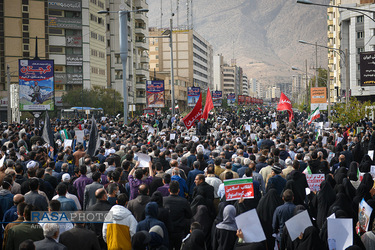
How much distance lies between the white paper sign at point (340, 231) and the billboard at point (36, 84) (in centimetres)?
2538

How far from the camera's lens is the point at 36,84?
102ft

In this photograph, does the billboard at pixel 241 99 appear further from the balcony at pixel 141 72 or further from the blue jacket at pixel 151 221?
the blue jacket at pixel 151 221

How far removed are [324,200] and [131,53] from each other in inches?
3359

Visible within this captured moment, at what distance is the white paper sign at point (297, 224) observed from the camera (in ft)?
24.9

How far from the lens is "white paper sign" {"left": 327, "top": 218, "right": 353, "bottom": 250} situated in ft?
24.2

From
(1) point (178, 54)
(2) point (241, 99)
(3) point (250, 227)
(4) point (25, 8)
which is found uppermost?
(1) point (178, 54)

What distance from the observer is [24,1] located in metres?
80.2

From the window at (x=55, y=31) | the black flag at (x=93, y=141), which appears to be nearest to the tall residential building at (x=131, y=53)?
the window at (x=55, y=31)

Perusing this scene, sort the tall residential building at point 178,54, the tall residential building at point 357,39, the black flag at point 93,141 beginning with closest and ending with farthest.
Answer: the black flag at point 93,141 → the tall residential building at point 357,39 → the tall residential building at point 178,54

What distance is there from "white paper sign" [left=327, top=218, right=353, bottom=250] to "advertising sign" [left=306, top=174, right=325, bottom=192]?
12.5 feet

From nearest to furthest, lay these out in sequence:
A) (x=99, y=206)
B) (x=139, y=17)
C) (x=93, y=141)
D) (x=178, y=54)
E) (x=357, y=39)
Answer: (x=99, y=206) → (x=93, y=141) → (x=357, y=39) → (x=139, y=17) → (x=178, y=54)

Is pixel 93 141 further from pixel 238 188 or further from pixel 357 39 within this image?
pixel 357 39

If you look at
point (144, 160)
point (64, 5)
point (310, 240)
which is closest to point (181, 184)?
point (144, 160)

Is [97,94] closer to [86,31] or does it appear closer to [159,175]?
[86,31]
